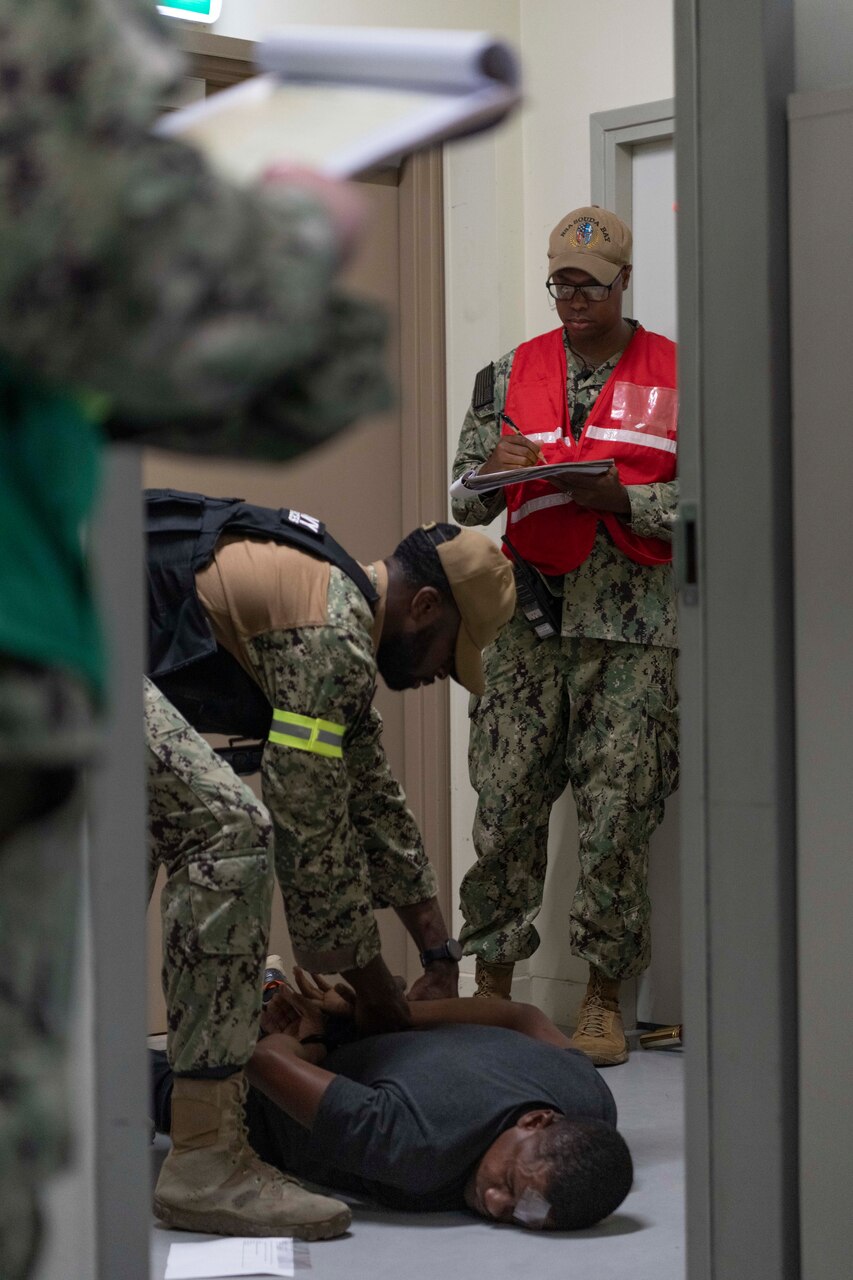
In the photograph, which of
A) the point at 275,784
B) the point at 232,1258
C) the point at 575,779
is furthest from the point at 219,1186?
the point at 575,779

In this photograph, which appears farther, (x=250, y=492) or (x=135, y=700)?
(x=250, y=492)

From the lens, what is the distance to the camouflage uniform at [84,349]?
68 cm

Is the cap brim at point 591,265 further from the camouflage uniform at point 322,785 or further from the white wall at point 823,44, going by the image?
the white wall at point 823,44

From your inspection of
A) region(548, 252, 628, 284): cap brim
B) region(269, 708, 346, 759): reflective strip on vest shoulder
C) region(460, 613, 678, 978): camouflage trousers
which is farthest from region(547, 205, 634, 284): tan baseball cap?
→ region(269, 708, 346, 759): reflective strip on vest shoulder

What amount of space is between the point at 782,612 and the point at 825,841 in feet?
0.82

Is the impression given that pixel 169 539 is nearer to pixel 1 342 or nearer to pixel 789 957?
pixel 789 957

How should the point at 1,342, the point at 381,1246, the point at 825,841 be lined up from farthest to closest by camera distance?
the point at 381,1246 → the point at 825,841 → the point at 1,342

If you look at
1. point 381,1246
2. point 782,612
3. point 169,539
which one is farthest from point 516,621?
point 782,612

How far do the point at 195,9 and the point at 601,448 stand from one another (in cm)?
130

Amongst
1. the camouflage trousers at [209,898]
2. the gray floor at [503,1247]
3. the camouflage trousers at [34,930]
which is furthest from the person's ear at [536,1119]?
the camouflage trousers at [34,930]

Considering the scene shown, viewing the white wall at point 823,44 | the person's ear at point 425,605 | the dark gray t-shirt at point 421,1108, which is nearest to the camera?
the white wall at point 823,44

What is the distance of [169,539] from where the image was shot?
258 cm

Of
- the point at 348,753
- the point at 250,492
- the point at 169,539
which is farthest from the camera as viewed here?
the point at 250,492

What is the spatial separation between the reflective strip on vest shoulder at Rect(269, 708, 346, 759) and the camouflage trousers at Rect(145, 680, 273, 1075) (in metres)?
0.18
